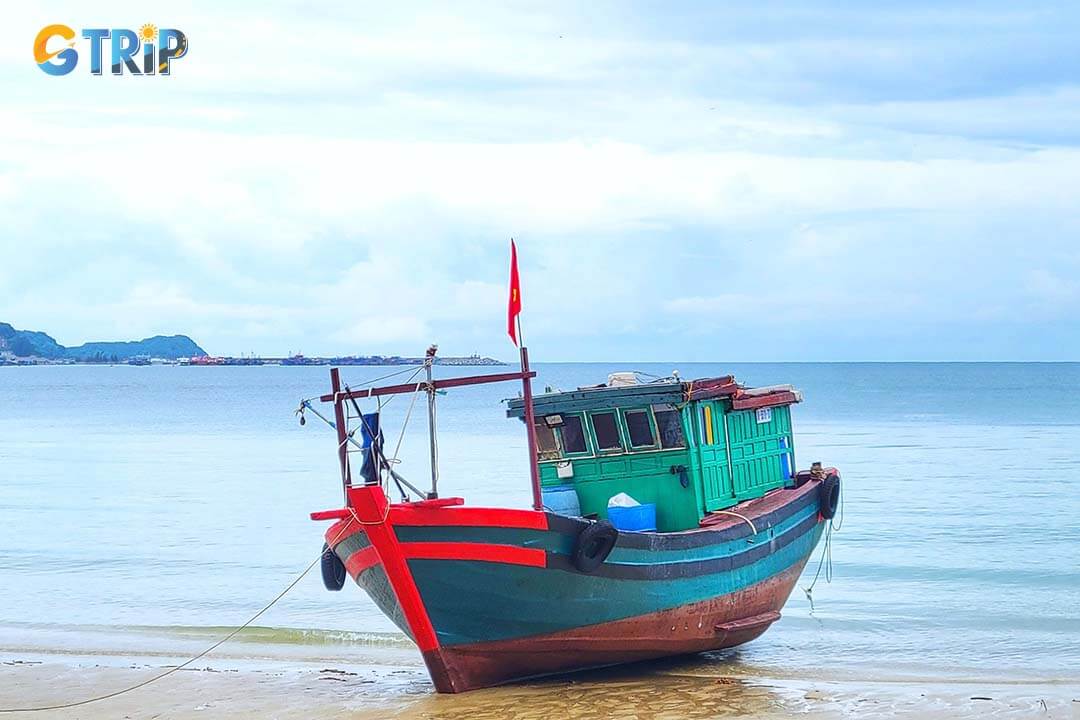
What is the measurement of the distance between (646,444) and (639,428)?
0.69 ft

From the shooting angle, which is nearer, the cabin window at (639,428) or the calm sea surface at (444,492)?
the cabin window at (639,428)

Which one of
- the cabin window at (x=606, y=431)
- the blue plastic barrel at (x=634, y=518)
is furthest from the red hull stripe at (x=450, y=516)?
the cabin window at (x=606, y=431)

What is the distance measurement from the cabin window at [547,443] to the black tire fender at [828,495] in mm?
4117

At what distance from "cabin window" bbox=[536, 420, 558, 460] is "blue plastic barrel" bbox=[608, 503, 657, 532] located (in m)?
1.31

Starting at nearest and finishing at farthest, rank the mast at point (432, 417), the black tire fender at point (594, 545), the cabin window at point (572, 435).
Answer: the mast at point (432, 417)
the black tire fender at point (594, 545)
the cabin window at point (572, 435)

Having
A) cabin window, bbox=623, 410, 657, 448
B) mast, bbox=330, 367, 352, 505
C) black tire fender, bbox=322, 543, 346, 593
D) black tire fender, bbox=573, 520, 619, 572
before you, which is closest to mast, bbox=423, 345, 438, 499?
mast, bbox=330, 367, 352, 505

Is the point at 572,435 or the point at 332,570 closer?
the point at 332,570

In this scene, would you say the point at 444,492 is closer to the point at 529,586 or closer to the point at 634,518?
the point at 634,518

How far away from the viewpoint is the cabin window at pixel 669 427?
50.3 feet

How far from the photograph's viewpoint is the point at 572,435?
15836mm

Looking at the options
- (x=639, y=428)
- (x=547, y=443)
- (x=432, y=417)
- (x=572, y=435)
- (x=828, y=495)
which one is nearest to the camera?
(x=432, y=417)

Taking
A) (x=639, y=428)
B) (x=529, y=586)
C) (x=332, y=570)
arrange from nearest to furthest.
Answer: (x=529, y=586) → (x=332, y=570) → (x=639, y=428)

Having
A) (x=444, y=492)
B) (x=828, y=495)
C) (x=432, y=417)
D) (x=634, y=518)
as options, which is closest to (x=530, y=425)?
(x=432, y=417)

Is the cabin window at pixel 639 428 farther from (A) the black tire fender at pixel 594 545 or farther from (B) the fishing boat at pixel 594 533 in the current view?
(A) the black tire fender at pixel 594 545
